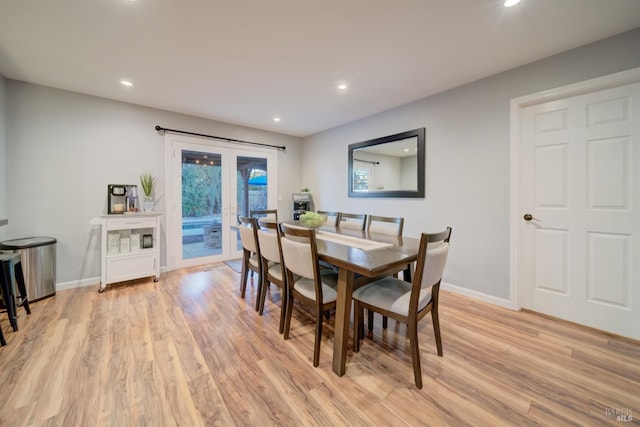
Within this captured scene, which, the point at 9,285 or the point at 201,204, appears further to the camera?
the point at 201,204

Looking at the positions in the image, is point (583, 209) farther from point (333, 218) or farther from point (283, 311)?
point (283, 311)

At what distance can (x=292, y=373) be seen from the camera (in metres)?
1.58

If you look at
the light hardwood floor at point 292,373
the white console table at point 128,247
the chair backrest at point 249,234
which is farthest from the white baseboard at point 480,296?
the white console table at point 128,247

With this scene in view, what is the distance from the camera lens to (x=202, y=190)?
13.3ft

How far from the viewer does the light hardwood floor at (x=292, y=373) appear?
1283mm

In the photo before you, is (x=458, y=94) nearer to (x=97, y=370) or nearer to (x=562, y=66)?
(x=562, y=66)

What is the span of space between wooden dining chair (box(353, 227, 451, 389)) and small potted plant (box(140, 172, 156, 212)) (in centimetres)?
329

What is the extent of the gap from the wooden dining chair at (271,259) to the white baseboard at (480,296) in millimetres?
2107

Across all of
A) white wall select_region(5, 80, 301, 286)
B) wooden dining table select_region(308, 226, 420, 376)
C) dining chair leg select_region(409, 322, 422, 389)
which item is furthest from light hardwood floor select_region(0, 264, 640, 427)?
white wall select_region(5, 80, 301, 286)

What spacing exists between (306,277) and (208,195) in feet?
10.3

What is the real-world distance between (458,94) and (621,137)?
1428 mm

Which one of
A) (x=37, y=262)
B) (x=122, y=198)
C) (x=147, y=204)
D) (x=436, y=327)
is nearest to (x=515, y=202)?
(x=436, y=327)

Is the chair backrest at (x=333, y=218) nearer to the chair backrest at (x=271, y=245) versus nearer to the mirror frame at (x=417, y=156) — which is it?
the mirror frame at (x=417, y=156)

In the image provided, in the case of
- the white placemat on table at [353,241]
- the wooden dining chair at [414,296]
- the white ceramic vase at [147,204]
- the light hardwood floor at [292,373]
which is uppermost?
the white ceramic vase at [147,204]
